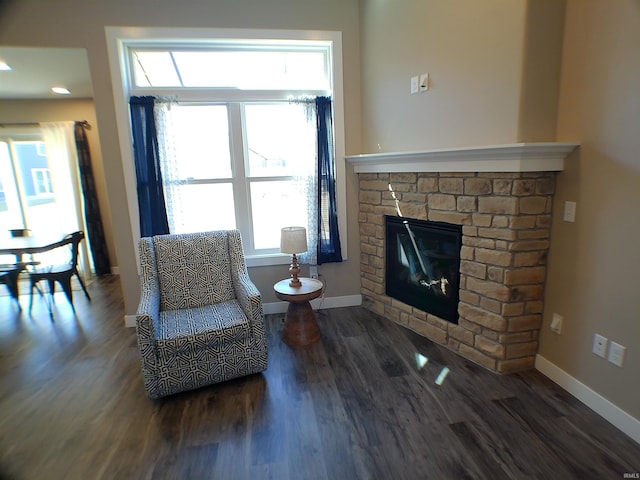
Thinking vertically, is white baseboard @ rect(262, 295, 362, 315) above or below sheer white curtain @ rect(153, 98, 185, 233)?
below

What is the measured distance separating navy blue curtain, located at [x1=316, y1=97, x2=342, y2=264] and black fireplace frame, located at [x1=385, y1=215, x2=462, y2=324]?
0.53 meters

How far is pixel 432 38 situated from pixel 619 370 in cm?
243

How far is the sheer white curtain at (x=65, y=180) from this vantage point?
4.68 m

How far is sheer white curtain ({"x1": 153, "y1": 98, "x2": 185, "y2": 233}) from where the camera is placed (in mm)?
3105

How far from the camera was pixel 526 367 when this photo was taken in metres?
2.45

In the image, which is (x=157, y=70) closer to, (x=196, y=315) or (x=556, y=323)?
(x=196, y=315)

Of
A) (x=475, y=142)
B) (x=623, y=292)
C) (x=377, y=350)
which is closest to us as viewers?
(x=623, y=292)

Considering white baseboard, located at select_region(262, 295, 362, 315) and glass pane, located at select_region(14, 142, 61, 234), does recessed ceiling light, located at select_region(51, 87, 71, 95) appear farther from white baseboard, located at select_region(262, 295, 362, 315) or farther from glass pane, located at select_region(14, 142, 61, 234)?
white baseboard, located at select_region(262, 295, 362, 315)

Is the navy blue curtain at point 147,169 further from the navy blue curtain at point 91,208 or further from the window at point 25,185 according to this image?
the window at point 25,185

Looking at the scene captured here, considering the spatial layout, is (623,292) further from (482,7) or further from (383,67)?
(383,67)

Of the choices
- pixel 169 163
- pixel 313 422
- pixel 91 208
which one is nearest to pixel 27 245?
pixel 91 208

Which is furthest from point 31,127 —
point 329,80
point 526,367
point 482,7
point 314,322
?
point 526,367

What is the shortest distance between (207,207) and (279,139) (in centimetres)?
98

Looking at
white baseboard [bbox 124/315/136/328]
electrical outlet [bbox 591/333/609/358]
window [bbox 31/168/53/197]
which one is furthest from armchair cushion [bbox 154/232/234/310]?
window [bbox 31/168/53/197]
